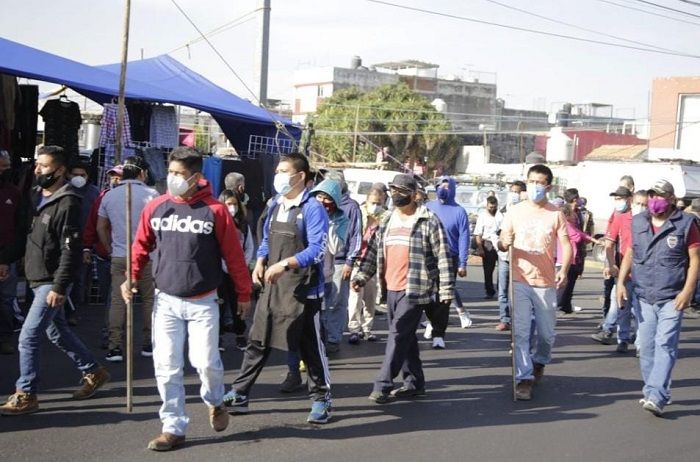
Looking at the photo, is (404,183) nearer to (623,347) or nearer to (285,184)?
(285,184)

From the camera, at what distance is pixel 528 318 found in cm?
775

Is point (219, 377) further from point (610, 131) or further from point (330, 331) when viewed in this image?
point (610, 131)

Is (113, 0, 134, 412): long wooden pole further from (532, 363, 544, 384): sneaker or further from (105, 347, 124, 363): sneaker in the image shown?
(532, 363, 544, 384): sneaker

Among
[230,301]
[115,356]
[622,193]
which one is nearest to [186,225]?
[115,356]

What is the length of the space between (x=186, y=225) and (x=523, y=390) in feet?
11.7

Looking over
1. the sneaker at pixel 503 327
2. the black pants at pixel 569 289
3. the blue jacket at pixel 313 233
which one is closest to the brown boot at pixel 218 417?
the blue jacket at pixel 313 233

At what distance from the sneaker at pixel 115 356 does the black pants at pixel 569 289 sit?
6980mm

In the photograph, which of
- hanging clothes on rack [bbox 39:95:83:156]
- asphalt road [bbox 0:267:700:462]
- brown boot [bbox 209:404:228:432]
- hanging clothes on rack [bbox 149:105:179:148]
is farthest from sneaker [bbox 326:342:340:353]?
hanging clothes on rack [bbox 39:95:83:156]

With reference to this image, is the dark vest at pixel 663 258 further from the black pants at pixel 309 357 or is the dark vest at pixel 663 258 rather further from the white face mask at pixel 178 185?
the white face mask at pixel 178 185

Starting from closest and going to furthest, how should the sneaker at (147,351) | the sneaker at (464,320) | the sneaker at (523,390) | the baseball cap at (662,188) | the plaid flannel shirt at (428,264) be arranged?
the plaid flannel shirt at (428,264) < the baseball cap at (662,188) < the sneaker at (523,390) < the sneaker at (147,351) < the sneaker at (464,320)

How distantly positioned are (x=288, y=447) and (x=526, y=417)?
217cm

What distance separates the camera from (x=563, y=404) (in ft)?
24.8

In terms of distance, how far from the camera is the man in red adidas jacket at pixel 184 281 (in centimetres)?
568

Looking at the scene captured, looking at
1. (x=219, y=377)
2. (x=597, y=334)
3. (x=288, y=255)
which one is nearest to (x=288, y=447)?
(x=219, y=377)
